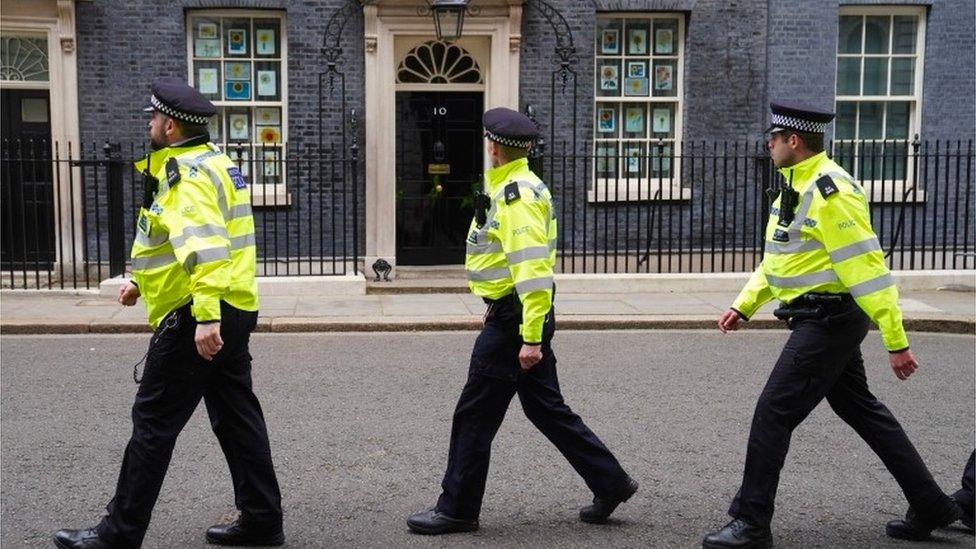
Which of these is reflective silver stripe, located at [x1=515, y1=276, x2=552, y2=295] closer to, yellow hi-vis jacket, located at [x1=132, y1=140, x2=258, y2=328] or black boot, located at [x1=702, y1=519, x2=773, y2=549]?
yellow hi-vis jacket, located at [x1=132, y1=140, x2=258, y2=328]

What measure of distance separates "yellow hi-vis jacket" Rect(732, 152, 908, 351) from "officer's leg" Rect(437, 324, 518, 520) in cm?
121

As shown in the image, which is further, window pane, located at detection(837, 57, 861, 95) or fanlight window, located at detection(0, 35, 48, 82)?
window pane, located at detection(837, 57, 861, 95)

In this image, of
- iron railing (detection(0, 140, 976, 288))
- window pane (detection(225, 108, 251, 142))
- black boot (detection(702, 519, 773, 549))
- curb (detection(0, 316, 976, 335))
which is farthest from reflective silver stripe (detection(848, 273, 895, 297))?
window pane (detection(225, 108, 251, 142))

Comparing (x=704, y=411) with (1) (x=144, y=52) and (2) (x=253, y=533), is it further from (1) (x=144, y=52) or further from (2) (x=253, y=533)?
(1) (x=144, y=52)

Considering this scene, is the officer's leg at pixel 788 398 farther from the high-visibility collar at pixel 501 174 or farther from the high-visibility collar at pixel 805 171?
the high-visibility collar at pixel 501 174

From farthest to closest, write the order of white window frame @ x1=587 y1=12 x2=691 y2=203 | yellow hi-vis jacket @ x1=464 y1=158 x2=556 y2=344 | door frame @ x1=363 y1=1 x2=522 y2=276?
white window frame @ x1=587 y1=12 x2=691 y2=203 < door frame @ x1=363 y1=1 x2=522 y2=276 < yellow hi-vis jacket @ x1=464 y1=158 x2=556 y2=344

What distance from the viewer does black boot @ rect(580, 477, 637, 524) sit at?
501cm

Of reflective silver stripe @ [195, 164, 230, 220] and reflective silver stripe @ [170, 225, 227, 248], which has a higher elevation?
reflective silver stripe @ [195, 164, 230, 220]

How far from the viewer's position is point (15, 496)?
5.39 metres

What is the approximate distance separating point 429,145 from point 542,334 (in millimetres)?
9737

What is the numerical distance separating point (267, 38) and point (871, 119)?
8034mm

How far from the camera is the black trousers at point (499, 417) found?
4898 mm

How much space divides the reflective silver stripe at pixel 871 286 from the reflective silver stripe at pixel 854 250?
115 mm

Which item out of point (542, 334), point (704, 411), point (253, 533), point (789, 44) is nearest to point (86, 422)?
point (253, 533)
